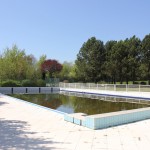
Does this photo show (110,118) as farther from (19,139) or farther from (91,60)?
(91,60)

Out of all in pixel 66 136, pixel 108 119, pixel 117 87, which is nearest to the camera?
pixel 66 136

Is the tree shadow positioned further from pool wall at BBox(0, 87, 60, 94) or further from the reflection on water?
pool wall at BBox(0, 87, 60, 94)

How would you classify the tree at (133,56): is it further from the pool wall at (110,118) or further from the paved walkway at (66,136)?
the paved walkway at (66,136)

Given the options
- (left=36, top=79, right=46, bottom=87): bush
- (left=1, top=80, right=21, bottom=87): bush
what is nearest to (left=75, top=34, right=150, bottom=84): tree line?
(left=36, top=79, right=46, bottom=87): bush

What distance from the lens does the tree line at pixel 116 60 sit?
2941 cm

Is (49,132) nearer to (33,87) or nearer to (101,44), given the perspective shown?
(33,87)

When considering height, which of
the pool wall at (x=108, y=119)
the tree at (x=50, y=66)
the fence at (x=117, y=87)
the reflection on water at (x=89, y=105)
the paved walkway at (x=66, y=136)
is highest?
the tree at (x=50, y=66)

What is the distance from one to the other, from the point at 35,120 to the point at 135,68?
22516 millimetres

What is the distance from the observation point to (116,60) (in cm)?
2995

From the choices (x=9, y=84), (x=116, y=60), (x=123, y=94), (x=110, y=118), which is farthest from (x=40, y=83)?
(x=110, y=118)

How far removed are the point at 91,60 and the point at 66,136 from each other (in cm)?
2769

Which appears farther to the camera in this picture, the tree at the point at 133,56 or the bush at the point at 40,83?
the bush at the point at 40,83

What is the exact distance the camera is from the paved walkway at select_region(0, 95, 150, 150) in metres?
5.99

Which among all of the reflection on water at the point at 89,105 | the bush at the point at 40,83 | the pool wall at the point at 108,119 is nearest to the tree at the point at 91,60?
the bush at the point at 40,83
